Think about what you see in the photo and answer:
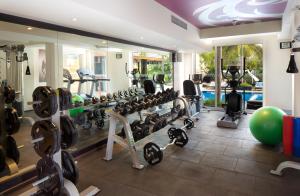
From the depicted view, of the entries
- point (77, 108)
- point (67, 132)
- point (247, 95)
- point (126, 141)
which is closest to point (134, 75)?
point (77, 108)

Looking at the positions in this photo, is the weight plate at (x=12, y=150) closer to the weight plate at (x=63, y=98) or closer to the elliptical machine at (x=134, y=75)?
the weight plate at (x=63, y=98)

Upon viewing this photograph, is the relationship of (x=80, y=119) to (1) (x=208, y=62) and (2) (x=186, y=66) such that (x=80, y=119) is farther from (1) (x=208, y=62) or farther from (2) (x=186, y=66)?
(1) (x=208, y=62)

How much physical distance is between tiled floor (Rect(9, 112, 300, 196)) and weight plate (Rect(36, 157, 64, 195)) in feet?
2.29

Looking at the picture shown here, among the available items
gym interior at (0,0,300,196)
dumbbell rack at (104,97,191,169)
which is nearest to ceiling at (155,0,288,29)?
gym interior at (0,0,300,196)

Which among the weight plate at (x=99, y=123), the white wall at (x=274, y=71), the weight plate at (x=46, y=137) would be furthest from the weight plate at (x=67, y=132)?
the white wall at (x=274, y=71)

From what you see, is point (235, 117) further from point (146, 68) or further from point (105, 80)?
point (105, 80)

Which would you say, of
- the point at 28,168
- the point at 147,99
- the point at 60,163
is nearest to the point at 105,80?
the point at 147,99

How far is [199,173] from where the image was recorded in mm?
2982

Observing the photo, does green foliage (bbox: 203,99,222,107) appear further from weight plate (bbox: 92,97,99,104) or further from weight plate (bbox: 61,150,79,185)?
weight plate (bbox: 61,150,79,185)

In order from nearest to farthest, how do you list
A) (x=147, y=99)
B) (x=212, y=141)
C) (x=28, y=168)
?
(x=28, y=168)
(x=147, y=99)
(x=212, y=141)

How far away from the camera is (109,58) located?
468 cm

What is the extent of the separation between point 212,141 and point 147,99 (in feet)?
5.20

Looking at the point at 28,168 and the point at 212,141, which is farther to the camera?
the point at 212,141

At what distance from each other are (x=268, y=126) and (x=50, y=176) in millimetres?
3487
